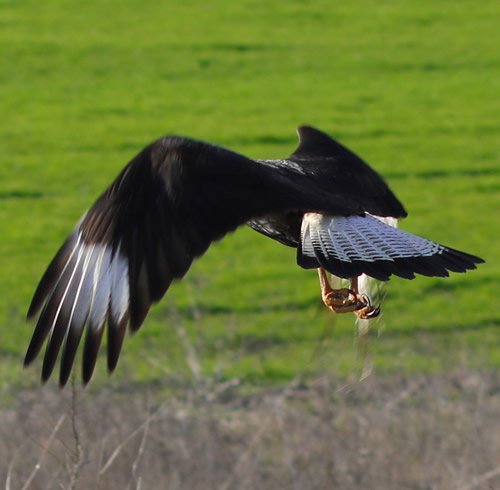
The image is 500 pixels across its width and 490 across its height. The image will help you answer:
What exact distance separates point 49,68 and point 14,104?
195 cm

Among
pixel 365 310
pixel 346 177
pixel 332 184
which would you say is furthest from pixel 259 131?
pixel 365 310

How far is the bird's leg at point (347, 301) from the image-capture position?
5875 millimetres

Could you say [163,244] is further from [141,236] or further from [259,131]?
[259,131]

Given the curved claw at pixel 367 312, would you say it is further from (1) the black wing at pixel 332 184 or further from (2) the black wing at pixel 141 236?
(2) the black wing at pixel 141 236

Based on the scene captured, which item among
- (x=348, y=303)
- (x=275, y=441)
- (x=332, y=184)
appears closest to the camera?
(x=348, y=303)

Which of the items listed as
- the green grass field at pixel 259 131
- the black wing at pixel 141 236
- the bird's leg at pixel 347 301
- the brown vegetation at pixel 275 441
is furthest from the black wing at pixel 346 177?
the green grass field at pixel 259 131

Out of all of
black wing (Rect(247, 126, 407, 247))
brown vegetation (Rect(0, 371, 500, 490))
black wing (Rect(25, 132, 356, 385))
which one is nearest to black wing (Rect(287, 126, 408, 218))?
black wing (Rect(247, 126, 407, 247))

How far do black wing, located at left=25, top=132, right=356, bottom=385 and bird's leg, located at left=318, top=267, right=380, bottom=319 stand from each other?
0.92 meters

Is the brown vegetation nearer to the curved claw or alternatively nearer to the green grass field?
the green grass field

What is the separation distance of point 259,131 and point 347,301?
14.8m

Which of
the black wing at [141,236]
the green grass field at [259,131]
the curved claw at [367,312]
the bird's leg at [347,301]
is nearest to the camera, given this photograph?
the black wing at [141,236]

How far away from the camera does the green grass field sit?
12.8m

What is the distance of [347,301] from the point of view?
5.89 m

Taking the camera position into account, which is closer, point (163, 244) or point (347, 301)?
point (163, 244)
